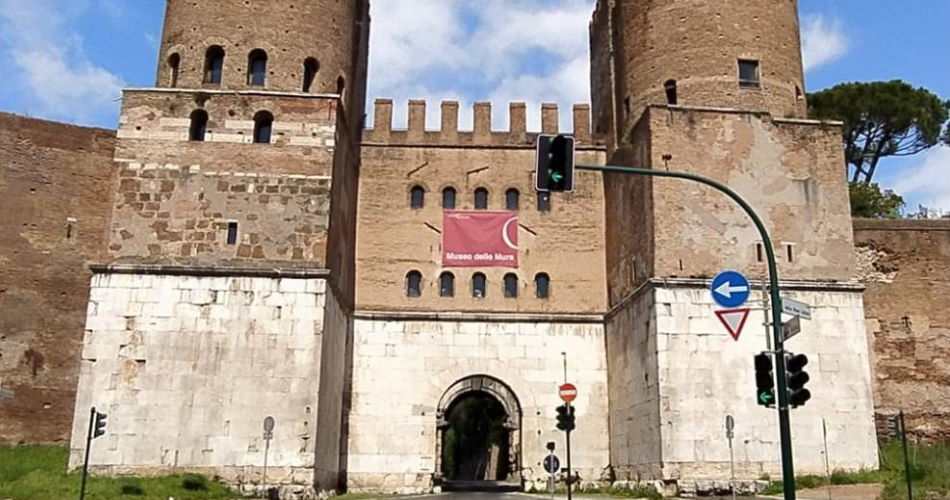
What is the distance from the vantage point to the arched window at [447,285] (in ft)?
82.2

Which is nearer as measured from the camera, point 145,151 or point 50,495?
point 50,495

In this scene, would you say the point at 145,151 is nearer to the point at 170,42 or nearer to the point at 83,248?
the point at 170,42

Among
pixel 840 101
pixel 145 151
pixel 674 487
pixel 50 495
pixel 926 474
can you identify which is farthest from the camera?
pixel 840 101

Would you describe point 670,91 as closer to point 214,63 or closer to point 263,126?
point 263,126

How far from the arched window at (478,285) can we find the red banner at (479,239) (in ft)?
1.08

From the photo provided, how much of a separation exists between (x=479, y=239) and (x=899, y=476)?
11824mm

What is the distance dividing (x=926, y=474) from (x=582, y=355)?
29.1ft

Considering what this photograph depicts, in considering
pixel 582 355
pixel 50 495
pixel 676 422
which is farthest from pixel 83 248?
pixel 676 422

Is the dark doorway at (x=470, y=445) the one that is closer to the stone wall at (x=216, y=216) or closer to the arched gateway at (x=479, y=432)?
the arched gateway at (x=479, y=432)

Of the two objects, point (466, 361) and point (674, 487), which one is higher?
point (466, 361)

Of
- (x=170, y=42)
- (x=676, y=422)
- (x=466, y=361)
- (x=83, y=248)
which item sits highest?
(x=170, y=42)

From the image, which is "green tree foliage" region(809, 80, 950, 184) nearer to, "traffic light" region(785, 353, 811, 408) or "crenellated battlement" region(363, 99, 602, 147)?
"crenellated battlement" region(363, 99, 602, 147)

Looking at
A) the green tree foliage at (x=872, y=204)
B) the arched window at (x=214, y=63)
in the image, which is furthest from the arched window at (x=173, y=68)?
the green tree foliage at (x=872, y=204)

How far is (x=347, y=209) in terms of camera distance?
24.2 m
